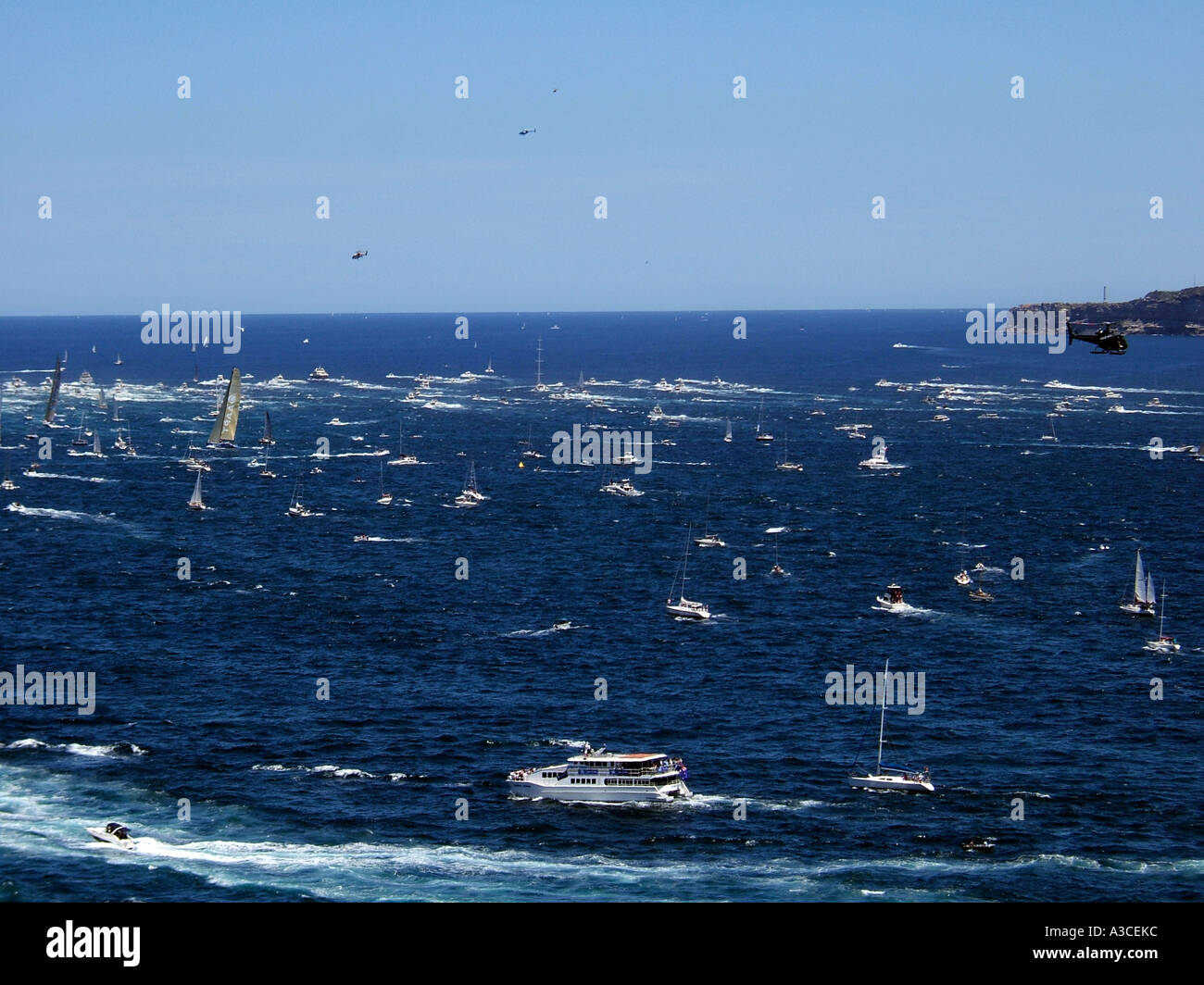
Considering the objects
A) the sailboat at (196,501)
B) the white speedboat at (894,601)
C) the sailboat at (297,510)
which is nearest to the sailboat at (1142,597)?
the white speedboat at (894,601)

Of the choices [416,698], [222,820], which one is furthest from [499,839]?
[416,698]

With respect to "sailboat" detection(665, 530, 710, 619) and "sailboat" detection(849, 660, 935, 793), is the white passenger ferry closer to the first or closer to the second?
"sailboat" detection(849, 660, 935, 793)

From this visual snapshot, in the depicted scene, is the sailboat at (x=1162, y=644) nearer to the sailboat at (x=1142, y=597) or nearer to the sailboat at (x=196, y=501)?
the sailboat at (x=1142, y=597)

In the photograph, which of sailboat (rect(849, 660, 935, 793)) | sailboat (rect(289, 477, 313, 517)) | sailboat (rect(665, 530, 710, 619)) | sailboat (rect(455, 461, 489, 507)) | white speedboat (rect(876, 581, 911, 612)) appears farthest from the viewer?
sailboat (rect(455, 461, 489, 507))

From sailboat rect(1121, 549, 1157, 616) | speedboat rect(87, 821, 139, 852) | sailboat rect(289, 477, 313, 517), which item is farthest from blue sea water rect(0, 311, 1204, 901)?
sailboat rect(289, 477, 313, 517)
